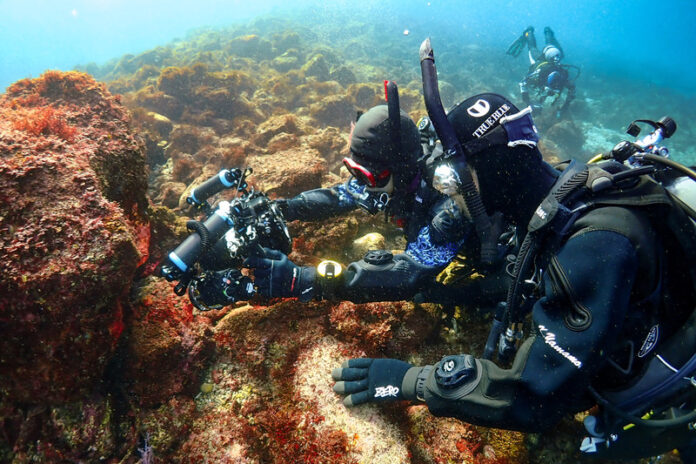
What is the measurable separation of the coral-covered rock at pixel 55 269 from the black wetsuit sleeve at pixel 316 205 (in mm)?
1790

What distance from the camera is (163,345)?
2.93m

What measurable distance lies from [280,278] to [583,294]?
98.2 inches

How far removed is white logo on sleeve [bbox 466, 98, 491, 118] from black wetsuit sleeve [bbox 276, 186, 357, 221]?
2.21 metres

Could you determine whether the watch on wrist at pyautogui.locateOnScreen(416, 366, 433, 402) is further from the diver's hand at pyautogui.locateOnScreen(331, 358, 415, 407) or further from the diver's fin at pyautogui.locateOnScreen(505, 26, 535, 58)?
the diver's fin at pyautogui.locateOnScreen(505, 26, 535, 58)

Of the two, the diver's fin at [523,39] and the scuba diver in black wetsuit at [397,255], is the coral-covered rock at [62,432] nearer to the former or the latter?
the scuba diver in black wetsuit at [397,255]

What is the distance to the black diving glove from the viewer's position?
313 cm

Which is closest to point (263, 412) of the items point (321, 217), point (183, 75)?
point (321, 217)

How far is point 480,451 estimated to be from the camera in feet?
8.84

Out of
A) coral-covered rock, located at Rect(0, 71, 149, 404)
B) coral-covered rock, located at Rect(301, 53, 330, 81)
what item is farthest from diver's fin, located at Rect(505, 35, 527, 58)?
coral-covered rock, located at Rect(0, 71, 149, 404)

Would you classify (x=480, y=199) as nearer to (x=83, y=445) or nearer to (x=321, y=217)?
(x=321, y=217)

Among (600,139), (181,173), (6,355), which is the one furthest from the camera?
(600,139)

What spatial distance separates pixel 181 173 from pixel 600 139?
2362cm

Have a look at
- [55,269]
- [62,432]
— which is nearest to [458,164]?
[55,269]

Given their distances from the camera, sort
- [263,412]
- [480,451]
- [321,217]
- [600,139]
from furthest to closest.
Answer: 1. [600,139]
2. [321,217]
3. [263,412]
4. [480,451]
